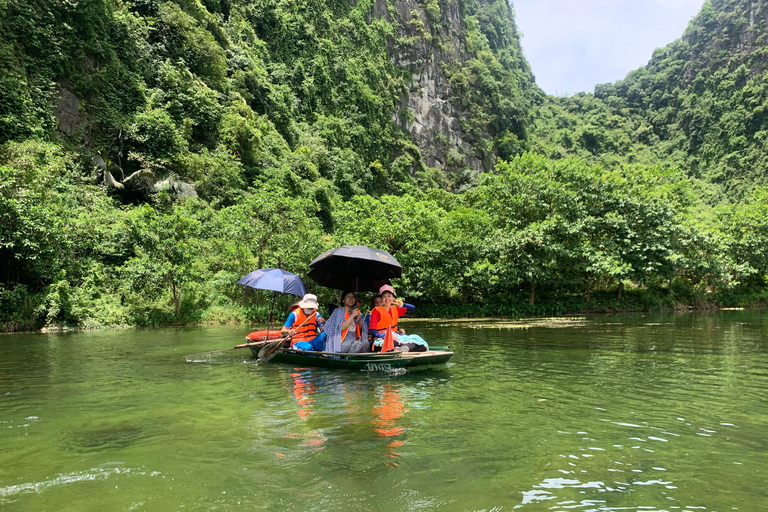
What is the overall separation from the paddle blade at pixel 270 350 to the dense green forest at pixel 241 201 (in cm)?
1025

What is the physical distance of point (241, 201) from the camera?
2614cm

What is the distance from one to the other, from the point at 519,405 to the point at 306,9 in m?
54.1

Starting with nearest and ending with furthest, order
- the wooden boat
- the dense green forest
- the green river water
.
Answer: the green river water, the wooden boat, the dense green forest

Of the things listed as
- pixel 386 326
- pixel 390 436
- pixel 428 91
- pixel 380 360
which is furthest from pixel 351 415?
pixel 428 91

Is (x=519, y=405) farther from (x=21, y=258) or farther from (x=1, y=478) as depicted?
(x=21, y=258)

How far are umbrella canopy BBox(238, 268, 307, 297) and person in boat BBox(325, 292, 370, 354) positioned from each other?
2.07 m

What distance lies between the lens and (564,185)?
24.8 metres

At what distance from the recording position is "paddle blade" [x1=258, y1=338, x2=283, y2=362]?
9672mm

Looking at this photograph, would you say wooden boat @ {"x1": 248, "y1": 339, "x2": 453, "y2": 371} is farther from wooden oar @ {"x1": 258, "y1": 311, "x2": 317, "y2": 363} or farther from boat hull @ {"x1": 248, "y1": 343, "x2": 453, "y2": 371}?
wooden oar @ {"x1": 258, "y1": 311, "x2": 317, "y2": 363}

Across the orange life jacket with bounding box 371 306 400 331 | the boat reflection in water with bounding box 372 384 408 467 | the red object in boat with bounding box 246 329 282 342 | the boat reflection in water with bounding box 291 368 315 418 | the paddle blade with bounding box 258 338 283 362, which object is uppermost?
the orange life jacket with bounding box 371 306 400 331

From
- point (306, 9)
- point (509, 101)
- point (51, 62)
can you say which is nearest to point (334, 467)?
point (51, 62)

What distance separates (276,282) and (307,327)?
1.52m

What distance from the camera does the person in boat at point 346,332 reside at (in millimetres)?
8789

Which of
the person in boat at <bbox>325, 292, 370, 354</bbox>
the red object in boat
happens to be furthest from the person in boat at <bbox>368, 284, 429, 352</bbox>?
the red object in boat
